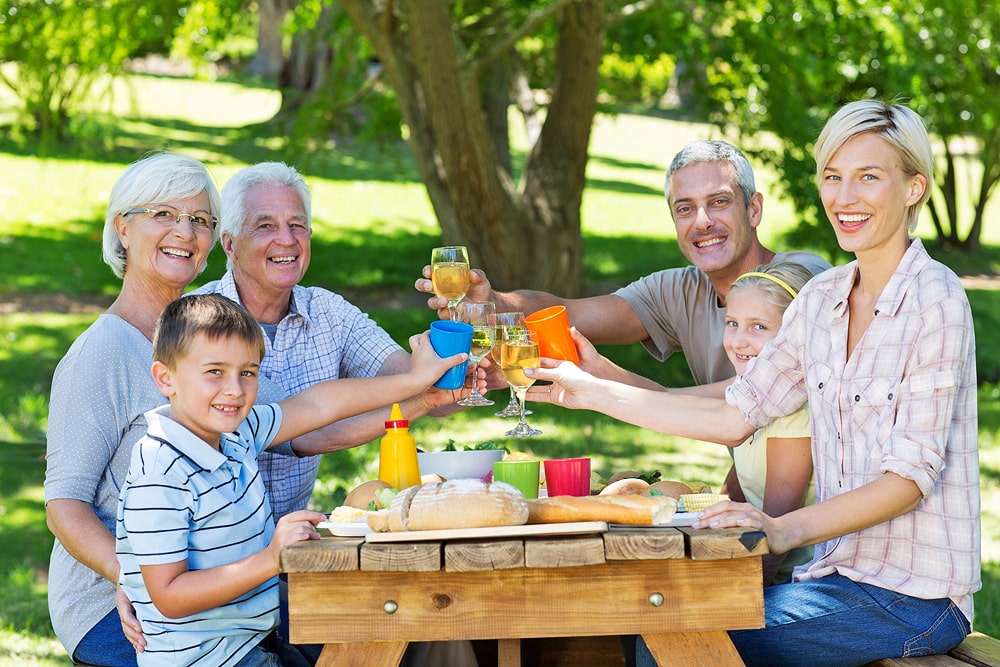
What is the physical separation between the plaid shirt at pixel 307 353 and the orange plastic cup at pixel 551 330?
A: 873mm

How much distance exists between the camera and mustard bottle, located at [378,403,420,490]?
3174 mm

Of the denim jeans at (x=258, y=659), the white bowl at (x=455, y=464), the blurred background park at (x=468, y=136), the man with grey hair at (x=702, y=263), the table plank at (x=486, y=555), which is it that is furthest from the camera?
the blurred background park at (x=468, y=136)

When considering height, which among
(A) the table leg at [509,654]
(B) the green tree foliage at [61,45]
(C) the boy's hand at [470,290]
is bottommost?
(A) the table leg at [509,654]

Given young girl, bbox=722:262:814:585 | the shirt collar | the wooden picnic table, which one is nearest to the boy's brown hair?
the shirt collar

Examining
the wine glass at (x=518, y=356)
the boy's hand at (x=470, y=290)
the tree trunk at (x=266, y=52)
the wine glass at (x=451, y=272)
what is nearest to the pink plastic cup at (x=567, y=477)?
the wine glass at (x=518, y=356)

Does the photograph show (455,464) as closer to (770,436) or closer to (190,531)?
(190,531)

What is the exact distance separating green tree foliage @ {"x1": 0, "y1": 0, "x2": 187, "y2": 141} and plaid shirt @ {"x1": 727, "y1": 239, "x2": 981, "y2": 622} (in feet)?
26.5

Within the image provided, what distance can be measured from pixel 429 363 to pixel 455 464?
57 cm

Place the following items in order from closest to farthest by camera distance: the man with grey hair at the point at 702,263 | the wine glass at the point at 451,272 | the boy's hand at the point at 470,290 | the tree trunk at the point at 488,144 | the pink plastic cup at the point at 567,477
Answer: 1. the pink plastic cup at the point at 567,477
2. the wine glass at the point at 451,272
3. the boy's hand at the point at 470,290
4. the man with grey hair at the point at 702,263
5. the tree trunk at the point at 488,144

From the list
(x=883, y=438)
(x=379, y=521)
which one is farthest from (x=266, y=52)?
(x=379, y=521)

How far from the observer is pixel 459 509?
2.62 metres

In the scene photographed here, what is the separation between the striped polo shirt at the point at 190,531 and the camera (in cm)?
287

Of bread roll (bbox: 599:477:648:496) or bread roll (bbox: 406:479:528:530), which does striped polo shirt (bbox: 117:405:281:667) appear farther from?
bread roll (bbox: 599:477:648:496)

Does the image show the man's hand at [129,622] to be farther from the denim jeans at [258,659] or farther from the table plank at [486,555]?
the table plank at [486,555]
